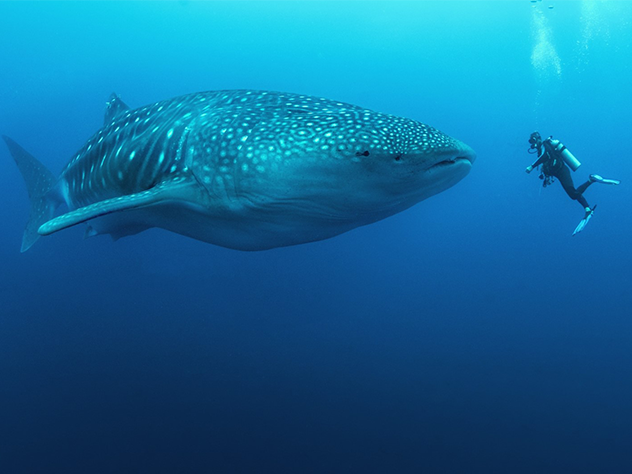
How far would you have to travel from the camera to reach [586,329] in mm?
12117

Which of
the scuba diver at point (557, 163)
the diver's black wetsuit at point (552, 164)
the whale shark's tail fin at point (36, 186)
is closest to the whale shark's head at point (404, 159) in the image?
the whale shark's tail fin at point (36, 186)

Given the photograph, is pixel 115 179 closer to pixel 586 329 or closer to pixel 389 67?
pixel 586 329

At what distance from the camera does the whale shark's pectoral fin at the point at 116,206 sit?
9.70 feet

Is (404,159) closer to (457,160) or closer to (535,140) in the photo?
(457,160)

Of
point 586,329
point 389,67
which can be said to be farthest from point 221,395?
point 389,67

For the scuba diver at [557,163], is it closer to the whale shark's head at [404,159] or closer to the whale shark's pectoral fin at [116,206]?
the whale shark's head at [404,159]

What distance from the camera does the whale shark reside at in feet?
9.12

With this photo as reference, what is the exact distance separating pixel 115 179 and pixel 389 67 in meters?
19.0

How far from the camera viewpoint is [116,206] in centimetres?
304

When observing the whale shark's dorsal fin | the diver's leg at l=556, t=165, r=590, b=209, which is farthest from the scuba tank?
the whale shark's dorsal fin

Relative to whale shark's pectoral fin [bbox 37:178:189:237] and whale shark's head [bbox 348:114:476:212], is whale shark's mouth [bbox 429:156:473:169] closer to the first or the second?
whale shark's head [bbox 348:114:476:212]

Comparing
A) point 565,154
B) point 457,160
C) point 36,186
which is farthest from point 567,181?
point 36,186

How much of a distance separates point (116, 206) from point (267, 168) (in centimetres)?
106

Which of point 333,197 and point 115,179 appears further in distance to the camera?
point 115,179
